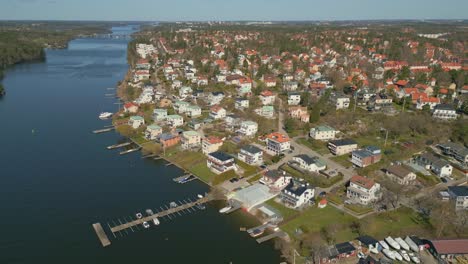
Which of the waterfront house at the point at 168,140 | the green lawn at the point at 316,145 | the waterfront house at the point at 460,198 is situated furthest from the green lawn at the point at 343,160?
the waterfront house at the point at 168,140

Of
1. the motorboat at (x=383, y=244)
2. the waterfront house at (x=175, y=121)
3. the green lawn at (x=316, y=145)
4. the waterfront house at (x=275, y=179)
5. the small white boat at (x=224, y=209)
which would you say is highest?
the waterfront house at (x=175, y=121)

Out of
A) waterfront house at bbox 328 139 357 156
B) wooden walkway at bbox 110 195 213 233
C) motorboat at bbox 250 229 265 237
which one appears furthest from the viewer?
waterfront house at bbox 328 139 357 156

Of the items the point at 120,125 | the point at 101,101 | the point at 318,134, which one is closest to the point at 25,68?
the point at 101,101

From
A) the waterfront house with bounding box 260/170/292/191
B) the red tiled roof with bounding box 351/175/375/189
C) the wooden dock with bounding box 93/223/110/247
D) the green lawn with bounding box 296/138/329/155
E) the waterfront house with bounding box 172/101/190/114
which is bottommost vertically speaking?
the wooden dock with bounding box 93/223/110/247

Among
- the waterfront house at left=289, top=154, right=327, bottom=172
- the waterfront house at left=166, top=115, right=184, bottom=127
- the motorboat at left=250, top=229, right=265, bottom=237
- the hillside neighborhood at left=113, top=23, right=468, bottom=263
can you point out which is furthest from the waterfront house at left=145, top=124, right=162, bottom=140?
the motorboat at left=250, top=229, right=265, bottom=237

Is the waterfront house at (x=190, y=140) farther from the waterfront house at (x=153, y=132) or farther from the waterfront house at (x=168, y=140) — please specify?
the waterfront house at (x=153, y=132)

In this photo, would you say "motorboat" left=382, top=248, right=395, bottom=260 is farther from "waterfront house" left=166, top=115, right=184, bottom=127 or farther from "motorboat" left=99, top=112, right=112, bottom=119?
"motorboat" left=99, top=112, right=112, bottom=119

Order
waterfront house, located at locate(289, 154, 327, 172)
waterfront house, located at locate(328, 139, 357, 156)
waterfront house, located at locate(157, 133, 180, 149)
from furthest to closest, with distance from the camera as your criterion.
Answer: waterfront house, located at locate(157, 133, 180, 149), waterfront house, located at locate(328, 139, 357, 156), waterfront house, located at locate(289, 154, 327, 172)
